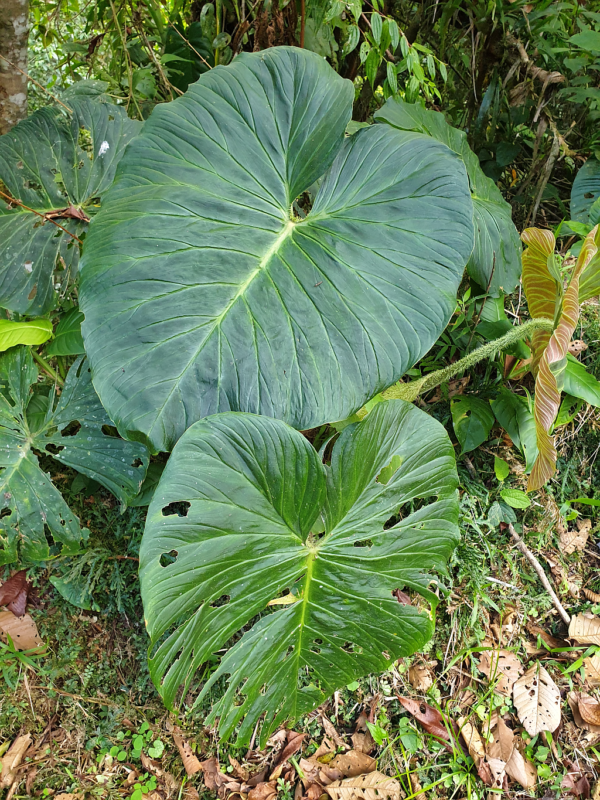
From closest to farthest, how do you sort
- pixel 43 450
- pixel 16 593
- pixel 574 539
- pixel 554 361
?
pixel 554 361 < pixel 43 450 < pixel 16 593 < pixel 574 539

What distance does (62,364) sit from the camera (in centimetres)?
157

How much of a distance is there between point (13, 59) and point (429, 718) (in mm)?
2278

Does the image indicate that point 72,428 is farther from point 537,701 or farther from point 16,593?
point 537,701

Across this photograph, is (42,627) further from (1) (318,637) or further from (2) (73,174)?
(2) (73,174)

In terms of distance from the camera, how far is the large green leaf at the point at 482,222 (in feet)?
4.72

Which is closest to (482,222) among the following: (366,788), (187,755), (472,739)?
(472,739)

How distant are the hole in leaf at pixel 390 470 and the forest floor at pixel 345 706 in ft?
1.78

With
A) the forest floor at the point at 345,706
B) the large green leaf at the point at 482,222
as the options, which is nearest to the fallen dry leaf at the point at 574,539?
the forest floor at the point at 345,706

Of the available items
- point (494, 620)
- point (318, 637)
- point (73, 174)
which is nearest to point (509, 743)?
point (494, 620)

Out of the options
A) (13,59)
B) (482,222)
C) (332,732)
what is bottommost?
(332,732)

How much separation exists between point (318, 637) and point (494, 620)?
0.79 meters

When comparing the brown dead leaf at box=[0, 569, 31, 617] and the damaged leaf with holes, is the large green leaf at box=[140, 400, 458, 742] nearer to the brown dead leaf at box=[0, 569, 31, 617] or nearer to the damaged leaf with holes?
the damaged leaf with holes

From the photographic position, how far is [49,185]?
1.42m

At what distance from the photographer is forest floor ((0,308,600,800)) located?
1356 mm
